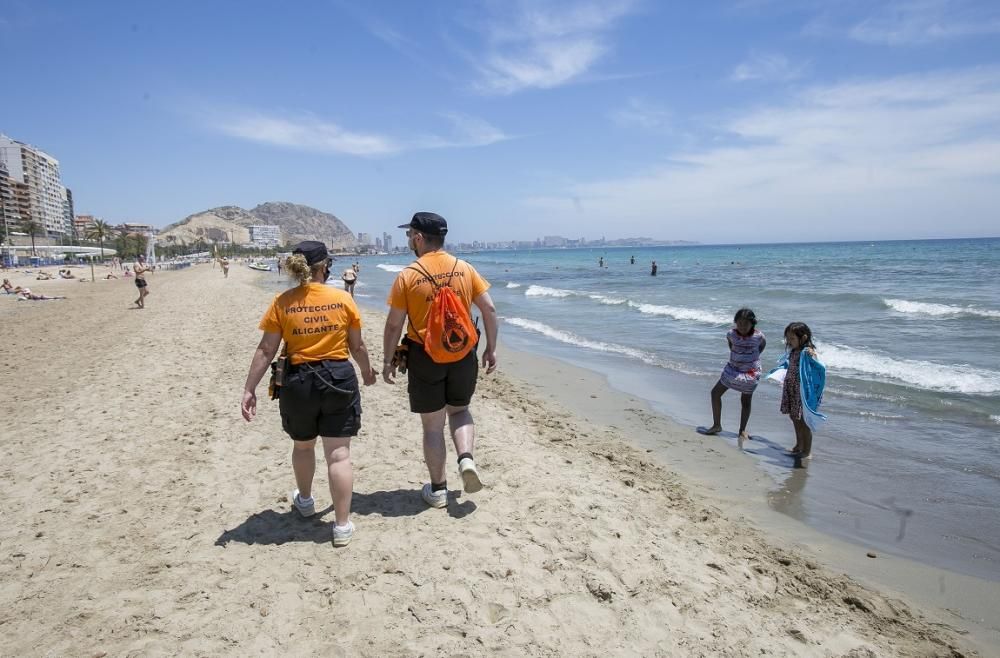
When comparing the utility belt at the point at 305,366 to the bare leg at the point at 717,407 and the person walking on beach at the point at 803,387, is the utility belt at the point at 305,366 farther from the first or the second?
the bare leg at the point at 717,407

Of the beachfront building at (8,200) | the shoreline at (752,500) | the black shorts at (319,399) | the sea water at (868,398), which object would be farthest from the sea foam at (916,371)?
the beachfront building at (8,200)

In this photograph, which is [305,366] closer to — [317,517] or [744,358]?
[317,517]

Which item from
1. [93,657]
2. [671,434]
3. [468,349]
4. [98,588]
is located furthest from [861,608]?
[98,588]

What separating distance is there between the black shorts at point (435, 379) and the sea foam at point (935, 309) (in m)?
17.6

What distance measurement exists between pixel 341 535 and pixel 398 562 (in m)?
0.42

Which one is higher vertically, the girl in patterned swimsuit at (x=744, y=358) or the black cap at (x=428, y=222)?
the black cap at (x=428, y=222)

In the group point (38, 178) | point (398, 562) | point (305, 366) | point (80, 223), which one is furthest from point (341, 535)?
point (80, 223)

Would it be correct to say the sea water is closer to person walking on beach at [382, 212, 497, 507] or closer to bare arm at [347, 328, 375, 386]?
person walking on beach at [382, 212, 497, 507]

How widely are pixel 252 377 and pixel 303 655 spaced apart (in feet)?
4.86

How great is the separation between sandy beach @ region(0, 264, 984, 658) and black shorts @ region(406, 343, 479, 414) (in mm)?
804

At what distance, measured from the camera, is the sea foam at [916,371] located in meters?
8.27

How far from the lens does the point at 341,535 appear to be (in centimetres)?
330

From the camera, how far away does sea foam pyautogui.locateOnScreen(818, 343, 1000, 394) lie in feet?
27.1

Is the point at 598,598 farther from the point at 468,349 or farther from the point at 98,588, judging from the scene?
the point at 98,588
